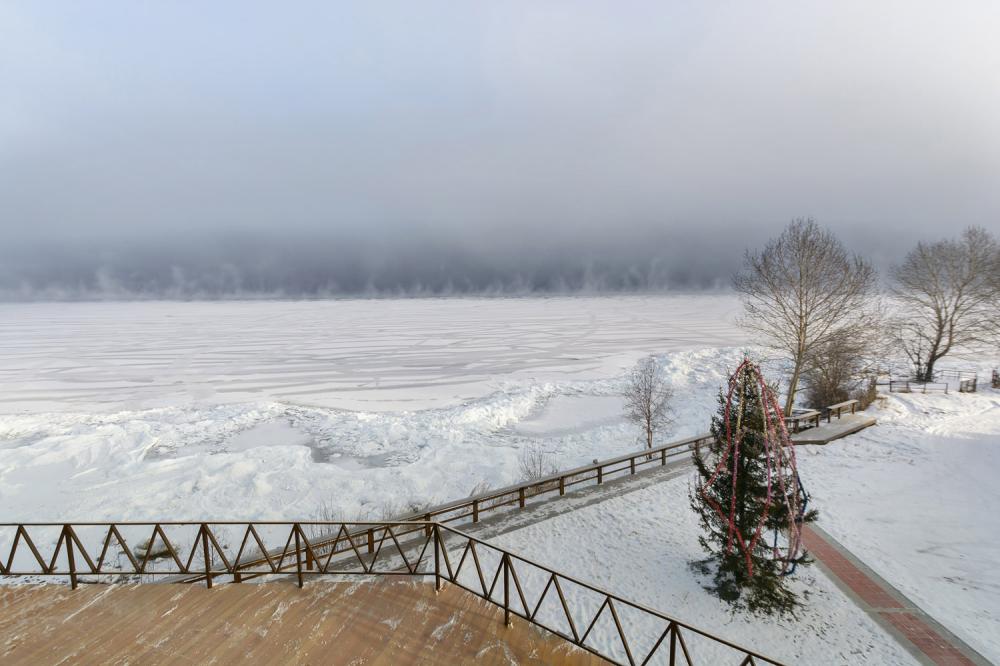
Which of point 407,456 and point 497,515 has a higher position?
point 497,515

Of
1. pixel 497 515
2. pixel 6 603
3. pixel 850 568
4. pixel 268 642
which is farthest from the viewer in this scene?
pixel 497 515

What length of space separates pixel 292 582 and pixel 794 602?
29.1 feet

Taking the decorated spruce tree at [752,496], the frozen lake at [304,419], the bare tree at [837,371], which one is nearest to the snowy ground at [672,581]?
the decorated spruce tree at [752,496]

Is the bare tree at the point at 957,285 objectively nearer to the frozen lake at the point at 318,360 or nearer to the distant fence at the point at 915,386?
the distant fence at the point at 915,386

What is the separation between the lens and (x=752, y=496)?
831 centimetres

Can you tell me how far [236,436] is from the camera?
2253 cm

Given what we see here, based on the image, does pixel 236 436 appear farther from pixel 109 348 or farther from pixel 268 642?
pixel 109 348

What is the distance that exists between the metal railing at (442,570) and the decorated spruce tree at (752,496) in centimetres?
142

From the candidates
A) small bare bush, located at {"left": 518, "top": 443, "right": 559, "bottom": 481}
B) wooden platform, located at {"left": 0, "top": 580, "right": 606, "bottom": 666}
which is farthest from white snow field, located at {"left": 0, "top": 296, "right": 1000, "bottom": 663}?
wooden platform, located at {"left": 0, "top": 580, "right": 606, "bottom": 666}

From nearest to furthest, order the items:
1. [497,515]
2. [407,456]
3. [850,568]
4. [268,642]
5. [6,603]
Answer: [268,642], [6,603], [850,568], [497,515], [407,456]

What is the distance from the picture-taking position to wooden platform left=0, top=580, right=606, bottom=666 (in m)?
5.83

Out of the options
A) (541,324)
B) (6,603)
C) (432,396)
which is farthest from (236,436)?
(541,324)

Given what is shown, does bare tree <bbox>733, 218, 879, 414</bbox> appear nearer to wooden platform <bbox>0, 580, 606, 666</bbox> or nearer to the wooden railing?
the wooden railing

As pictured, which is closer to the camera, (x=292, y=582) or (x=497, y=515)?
(x=292, y=582)
